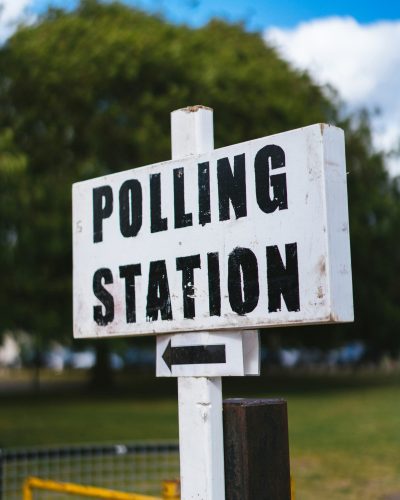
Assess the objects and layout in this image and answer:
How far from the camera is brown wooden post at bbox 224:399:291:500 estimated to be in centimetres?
271

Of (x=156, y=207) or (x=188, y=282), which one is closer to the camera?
(x=188, y=282)

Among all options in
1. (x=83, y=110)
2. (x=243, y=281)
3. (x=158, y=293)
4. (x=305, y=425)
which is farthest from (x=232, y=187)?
(x=83, y=110)

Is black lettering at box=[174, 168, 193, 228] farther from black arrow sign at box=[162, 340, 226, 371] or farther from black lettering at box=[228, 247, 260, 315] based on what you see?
black arrow sign at box=[162, 340, 226, 371]

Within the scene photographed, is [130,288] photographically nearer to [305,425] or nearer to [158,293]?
[158,293]

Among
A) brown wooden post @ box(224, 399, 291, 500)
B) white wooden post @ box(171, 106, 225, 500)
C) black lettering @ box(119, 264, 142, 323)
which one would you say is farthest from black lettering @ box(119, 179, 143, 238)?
brown wooden post @ box(224, 399, 291, 500)

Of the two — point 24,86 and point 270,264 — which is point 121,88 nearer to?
point 24,86

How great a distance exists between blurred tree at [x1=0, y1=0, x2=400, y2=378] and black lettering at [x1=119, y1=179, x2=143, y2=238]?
13866mm

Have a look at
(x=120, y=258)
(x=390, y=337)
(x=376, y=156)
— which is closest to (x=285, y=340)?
(x=390, y=337)

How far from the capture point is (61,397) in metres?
27.6

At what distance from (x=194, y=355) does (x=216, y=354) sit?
0.29ft

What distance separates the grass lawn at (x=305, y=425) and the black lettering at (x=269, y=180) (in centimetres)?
657

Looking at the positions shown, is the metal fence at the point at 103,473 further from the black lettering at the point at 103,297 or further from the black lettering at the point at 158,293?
the black lettering at the point at 158,293

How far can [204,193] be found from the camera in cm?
285

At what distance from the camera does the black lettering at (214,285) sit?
8.98 ft
